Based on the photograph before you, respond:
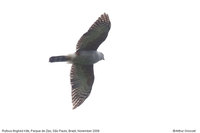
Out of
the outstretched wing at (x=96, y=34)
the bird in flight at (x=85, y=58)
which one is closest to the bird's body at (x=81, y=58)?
the bird in flight at (x=85, y=58)

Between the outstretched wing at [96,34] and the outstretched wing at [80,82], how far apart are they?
678 millimetres

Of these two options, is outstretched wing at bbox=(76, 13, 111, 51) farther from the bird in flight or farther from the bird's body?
the bird's body

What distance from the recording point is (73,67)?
27.1m

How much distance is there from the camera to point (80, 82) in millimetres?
27109

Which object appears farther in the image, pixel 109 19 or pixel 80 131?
pixel 80 131

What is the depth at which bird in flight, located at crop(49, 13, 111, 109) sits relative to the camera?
26.4 meters

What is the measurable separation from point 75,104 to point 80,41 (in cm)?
175

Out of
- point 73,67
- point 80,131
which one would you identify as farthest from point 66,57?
point 80,131

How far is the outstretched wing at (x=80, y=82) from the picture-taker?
88.4 ft

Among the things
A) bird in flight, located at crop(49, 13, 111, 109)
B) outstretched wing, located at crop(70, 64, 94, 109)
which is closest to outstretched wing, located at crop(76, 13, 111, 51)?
bird in flight, located at crop(49, 13, 111, 109)

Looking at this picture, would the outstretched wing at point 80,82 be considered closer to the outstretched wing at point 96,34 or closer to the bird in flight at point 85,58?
the bird in flight at point 85,58

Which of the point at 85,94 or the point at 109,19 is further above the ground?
the point at 109,19

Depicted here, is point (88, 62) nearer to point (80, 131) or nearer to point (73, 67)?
point (73, 67)

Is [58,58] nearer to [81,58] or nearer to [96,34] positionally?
[81,58]
